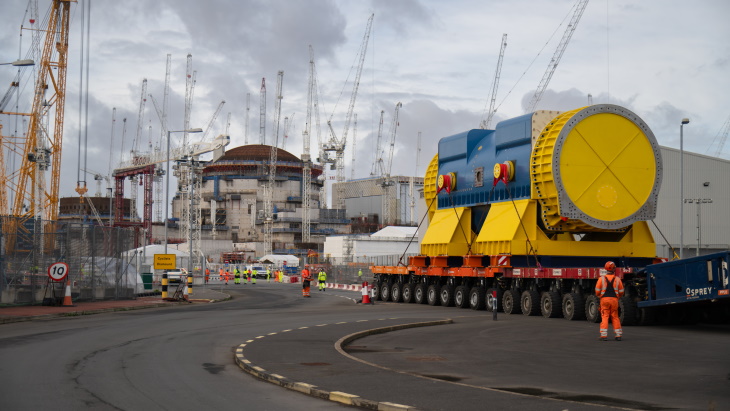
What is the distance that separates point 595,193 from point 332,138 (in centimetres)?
12379

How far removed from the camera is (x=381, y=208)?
182000 mm

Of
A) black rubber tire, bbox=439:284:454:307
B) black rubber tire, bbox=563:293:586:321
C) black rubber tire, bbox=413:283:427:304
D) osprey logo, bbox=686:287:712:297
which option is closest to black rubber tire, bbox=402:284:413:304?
black rubber tire, bbox=413:283:427:304

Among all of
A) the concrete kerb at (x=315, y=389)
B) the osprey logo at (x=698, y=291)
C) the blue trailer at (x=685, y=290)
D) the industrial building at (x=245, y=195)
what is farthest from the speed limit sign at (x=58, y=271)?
the industrial building at (x=245, y=195)

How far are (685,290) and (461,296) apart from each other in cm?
1311

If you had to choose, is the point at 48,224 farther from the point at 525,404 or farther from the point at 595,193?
the point at 525,404

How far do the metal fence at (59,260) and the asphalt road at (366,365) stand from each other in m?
6.86

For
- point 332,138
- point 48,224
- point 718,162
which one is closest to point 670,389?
point 48,224

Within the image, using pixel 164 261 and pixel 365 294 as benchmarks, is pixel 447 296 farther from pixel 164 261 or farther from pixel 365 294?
pixel 164 261

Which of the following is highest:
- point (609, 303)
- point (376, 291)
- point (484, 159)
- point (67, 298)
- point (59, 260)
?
point (484, 159)

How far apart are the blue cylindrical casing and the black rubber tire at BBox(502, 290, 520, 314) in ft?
11.0

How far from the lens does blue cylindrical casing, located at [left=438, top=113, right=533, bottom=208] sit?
1177 inches

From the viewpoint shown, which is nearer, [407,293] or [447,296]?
[447,296]

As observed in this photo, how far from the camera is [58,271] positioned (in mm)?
30125

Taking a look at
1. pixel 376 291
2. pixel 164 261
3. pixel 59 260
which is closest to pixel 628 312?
pixel 376 291
